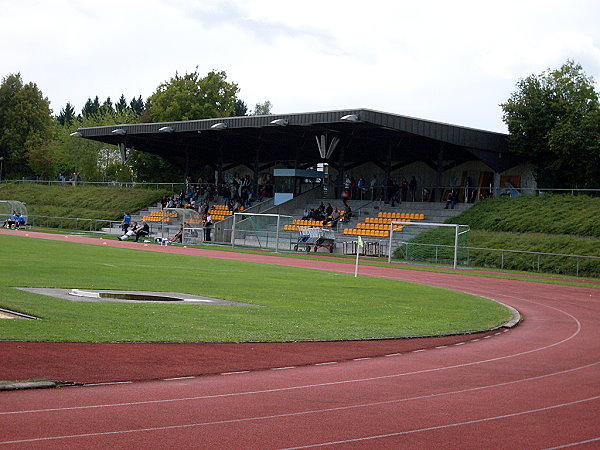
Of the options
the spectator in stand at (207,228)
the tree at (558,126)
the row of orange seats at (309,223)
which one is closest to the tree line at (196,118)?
the tree at (558,126)

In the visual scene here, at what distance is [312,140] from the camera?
203ft

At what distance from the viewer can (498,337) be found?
1611 centimetres

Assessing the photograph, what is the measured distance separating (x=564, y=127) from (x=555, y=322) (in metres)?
34.6

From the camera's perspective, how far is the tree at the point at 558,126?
166ft

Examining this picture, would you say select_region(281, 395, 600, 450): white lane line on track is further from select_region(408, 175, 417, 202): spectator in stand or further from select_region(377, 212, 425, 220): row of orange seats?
select_region(408, 175, 417, 202): spectator in stand

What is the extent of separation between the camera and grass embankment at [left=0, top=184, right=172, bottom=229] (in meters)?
67.8

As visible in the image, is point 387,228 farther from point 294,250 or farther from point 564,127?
point 564,127

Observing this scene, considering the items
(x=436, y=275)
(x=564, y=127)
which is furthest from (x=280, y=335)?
(x=564, y=127)

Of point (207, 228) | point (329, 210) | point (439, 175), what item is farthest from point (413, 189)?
point (207, 228)

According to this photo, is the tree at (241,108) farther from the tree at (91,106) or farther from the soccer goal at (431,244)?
the soccer goal at (431,244)

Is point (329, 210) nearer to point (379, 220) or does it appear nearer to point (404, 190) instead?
point (379, 220)

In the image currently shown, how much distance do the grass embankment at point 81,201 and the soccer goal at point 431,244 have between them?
28.3 meters

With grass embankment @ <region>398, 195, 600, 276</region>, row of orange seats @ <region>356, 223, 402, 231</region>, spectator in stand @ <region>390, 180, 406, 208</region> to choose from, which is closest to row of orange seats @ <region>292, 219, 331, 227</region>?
row of orange seats @ <region>356, 223, 402, 231</region>

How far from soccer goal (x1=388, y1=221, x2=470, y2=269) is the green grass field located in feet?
41.2
